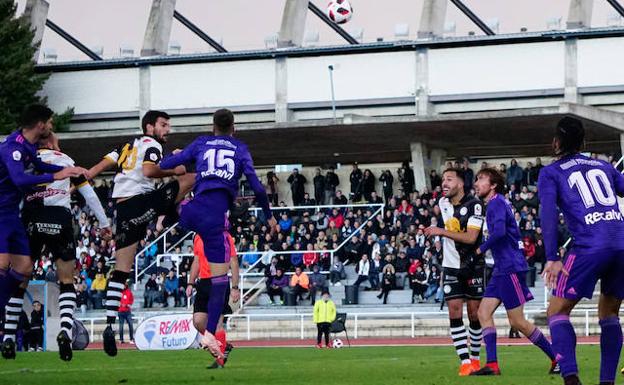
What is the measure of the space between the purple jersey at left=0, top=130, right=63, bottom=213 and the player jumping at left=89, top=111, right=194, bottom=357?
1254mm

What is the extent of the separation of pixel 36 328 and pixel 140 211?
53.1 ft

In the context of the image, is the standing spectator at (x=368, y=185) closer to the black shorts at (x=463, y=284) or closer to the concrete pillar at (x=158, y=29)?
the concrete pillar at (x=158, y=29)

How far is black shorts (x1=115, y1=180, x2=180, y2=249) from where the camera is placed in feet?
51.6

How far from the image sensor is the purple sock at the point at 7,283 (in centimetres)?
1438

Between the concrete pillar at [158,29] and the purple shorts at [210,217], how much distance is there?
1583 inches

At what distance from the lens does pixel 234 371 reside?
16.3 meters

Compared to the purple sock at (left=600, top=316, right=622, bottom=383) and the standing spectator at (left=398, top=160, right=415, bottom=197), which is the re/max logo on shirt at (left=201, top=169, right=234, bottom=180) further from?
the standing spectator at (left=398, top=160, right=415, bottom=197)

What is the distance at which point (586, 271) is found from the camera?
1054 centimetres

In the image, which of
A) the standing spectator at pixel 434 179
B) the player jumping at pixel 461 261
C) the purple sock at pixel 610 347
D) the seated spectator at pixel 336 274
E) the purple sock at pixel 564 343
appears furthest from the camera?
the standing spectator at pixel 434 179

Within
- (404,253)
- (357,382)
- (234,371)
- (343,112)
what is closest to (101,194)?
(343,112)

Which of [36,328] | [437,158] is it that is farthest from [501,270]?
[437,158]

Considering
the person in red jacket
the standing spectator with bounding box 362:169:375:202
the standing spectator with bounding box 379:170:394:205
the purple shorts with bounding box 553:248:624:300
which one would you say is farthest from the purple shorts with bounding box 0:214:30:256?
the standing spectator with bounding box 362:169:375:202

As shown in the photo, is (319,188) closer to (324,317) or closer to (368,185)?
(368,185)

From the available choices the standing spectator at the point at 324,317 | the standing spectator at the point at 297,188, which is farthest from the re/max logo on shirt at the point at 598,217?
the standing spectator at the point at 297,188
